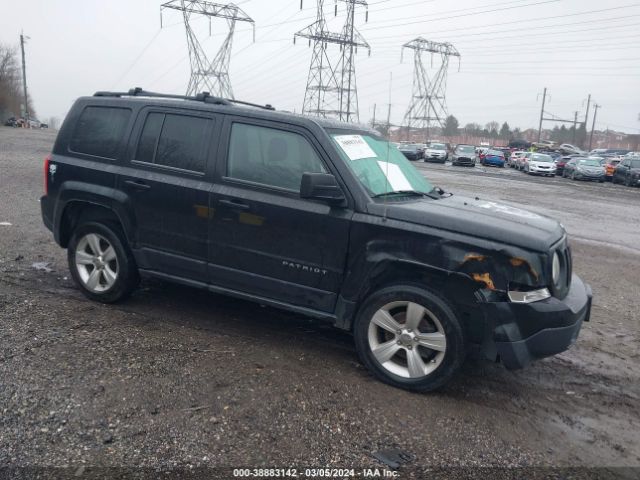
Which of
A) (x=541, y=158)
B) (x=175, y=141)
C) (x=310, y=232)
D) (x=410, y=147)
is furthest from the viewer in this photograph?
(x=410, y=147)

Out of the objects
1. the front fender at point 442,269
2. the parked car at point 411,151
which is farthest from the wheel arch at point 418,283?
the parked car at point 411,151

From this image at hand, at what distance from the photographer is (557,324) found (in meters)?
3.76

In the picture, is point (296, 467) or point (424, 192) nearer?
point (296, 467)

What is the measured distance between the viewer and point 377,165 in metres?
4.68

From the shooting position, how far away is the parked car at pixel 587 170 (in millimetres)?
31516

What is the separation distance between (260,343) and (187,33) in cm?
2947

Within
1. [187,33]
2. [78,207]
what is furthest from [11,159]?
[78,207]

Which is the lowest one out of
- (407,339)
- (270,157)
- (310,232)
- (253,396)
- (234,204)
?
(253,396)

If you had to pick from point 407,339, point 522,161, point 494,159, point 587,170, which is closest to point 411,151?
point 494,159

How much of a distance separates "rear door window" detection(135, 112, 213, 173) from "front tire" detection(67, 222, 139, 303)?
32.7 inches

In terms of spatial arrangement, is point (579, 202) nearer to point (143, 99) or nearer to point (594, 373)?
point (594, 373)

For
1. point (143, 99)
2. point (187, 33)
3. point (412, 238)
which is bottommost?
point (412, 238)

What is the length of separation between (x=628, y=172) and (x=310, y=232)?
2982cm

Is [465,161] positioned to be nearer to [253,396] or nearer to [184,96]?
[184,96]
